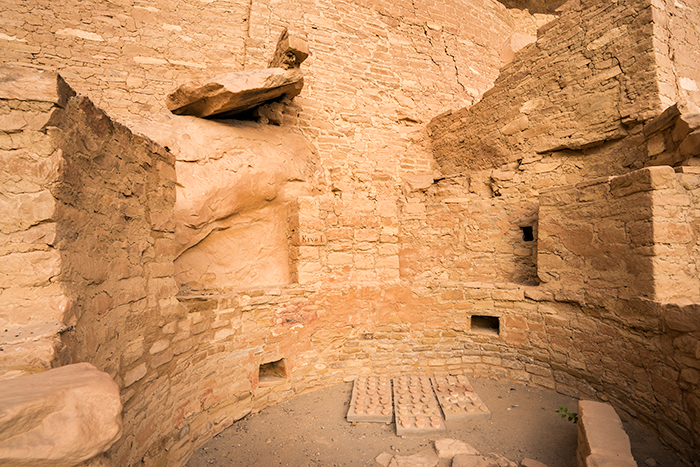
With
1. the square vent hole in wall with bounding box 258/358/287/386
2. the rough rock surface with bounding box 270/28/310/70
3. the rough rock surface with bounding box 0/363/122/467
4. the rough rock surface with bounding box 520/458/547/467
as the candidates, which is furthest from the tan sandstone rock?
the rough rock surface with bounding box 520/458/547/467

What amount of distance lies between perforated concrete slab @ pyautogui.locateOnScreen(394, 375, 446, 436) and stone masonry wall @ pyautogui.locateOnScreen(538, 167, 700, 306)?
189 cm

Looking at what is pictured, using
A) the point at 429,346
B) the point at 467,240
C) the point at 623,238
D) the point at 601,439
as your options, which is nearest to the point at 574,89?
the point at 623,238

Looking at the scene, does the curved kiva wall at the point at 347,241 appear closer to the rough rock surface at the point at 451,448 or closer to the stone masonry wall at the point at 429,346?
the stone masonry wall at the point at 429,346

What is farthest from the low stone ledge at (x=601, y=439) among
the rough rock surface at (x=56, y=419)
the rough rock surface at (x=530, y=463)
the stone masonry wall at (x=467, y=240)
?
the rough rock surface at (x=56, y=419)

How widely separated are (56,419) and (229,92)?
3.81 m

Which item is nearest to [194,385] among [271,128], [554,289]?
[271,128]

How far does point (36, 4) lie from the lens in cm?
475

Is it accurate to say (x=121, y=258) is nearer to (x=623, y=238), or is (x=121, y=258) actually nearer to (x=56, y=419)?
(x=56, y=419)

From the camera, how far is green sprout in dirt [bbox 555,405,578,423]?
10.9 feet

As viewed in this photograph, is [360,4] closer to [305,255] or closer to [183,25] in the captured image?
[183,25]

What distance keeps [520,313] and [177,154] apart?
4476 mm

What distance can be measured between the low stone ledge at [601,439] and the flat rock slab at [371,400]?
1.70 meters

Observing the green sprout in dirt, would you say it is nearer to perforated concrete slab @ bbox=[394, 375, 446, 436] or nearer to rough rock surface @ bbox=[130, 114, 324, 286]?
perforated concrete slab @ bbox=[394, 375, 446, 436]

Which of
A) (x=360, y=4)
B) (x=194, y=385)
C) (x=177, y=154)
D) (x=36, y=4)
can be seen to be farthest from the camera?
→ (x=360, y=4)
